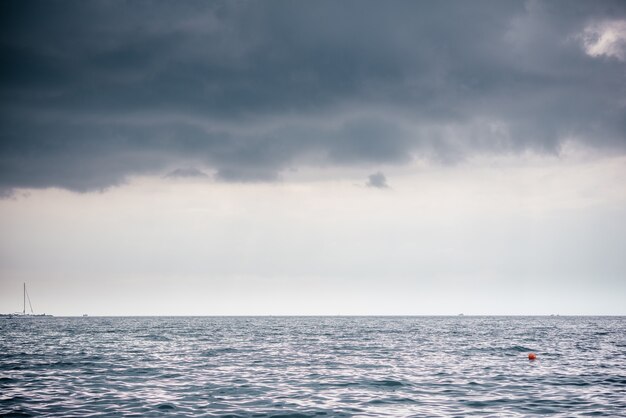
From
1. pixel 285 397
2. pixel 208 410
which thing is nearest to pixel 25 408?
pixel 208 410

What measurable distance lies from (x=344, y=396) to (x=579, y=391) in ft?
47.8

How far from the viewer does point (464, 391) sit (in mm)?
32344

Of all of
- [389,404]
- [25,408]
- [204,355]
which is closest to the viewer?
[25,408]

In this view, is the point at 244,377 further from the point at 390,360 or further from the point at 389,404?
the point at 390,360

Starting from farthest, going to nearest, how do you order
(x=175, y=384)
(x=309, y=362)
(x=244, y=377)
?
(x=309, y=362), (x=244, y=377), (x=175, y=384)

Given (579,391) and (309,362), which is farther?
(309,362)

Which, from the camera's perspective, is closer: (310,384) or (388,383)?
(310,384)

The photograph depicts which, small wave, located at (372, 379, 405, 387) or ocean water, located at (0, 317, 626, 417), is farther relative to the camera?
small wave, located at (372, 379, 405, 387)

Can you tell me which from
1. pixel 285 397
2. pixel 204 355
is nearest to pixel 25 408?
pixel 285 397

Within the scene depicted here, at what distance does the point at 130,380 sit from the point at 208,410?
40.0 feet

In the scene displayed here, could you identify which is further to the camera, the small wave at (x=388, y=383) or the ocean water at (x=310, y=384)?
the small wave at (x=388, y=383)

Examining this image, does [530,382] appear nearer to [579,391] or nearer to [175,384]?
[579,391]

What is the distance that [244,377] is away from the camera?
38312 millimetres

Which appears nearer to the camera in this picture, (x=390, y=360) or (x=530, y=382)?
(x=530, y=382)
